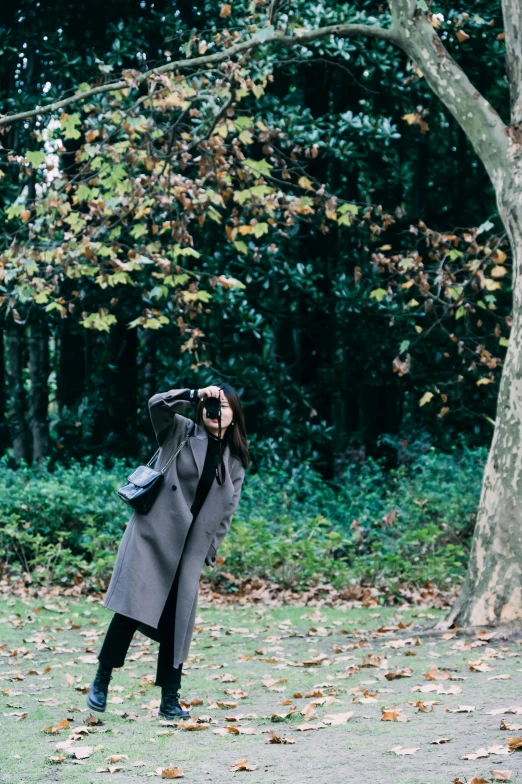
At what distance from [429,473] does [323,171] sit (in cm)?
576

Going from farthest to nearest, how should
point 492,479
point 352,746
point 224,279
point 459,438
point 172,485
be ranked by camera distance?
point 459,438
point 224,279
point 492,479
point 172,485
point 352,746

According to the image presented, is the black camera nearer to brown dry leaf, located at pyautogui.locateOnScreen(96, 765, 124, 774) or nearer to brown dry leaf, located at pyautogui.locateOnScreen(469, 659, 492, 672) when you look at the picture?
brown dry leaf, located at pyautogui.locateOnScreen(96, 765, 124, 774)

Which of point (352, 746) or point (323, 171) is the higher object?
point (323, 171)

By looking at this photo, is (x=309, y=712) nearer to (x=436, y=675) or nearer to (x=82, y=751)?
(x=436, y=675)

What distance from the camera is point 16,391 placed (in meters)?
18.3

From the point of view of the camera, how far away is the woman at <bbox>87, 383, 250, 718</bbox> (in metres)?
5.56

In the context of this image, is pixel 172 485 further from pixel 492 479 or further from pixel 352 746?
pixel 492 479

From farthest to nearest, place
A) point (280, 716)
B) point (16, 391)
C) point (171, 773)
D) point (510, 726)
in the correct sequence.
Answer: point (16, 391) < point (280, 716) < point (510, 726) < point (171, 773)

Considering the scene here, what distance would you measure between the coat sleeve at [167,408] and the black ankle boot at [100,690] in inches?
54.3

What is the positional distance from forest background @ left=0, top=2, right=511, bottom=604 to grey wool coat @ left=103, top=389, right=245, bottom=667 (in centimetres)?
628

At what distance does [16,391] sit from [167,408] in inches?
526

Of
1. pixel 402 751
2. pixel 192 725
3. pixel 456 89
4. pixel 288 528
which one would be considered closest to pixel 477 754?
pixel 402 751

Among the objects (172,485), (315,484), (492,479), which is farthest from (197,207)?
(315,484)

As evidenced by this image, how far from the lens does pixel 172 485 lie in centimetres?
566
